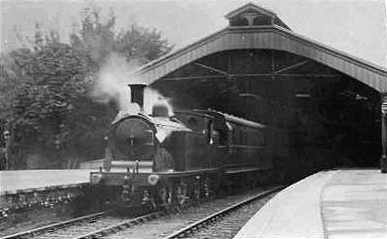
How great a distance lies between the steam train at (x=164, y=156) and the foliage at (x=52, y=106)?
27.7ft

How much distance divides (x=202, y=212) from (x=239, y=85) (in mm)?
12901

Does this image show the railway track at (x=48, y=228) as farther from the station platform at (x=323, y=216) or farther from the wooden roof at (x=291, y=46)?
the wooden roof at (x=291, y=46)

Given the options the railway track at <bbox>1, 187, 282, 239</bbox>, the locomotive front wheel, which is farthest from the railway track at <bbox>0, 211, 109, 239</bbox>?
the locomotive front wheel

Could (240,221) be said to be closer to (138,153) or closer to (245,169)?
(138,153)

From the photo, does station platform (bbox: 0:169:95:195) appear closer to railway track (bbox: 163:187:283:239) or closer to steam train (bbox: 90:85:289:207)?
steam train (bbox: 90:85:289:207)

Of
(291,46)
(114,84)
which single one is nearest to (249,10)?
(291,46)

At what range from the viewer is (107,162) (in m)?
13.5

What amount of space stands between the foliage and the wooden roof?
576 centimetres

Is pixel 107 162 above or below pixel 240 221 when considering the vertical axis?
above

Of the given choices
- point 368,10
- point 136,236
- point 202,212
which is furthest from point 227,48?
point 136,236

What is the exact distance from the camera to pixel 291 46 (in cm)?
2080

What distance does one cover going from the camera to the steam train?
12.9 m

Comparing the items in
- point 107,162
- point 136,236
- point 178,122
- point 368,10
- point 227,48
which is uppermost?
point 227,48

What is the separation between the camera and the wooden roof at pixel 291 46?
2041cm
